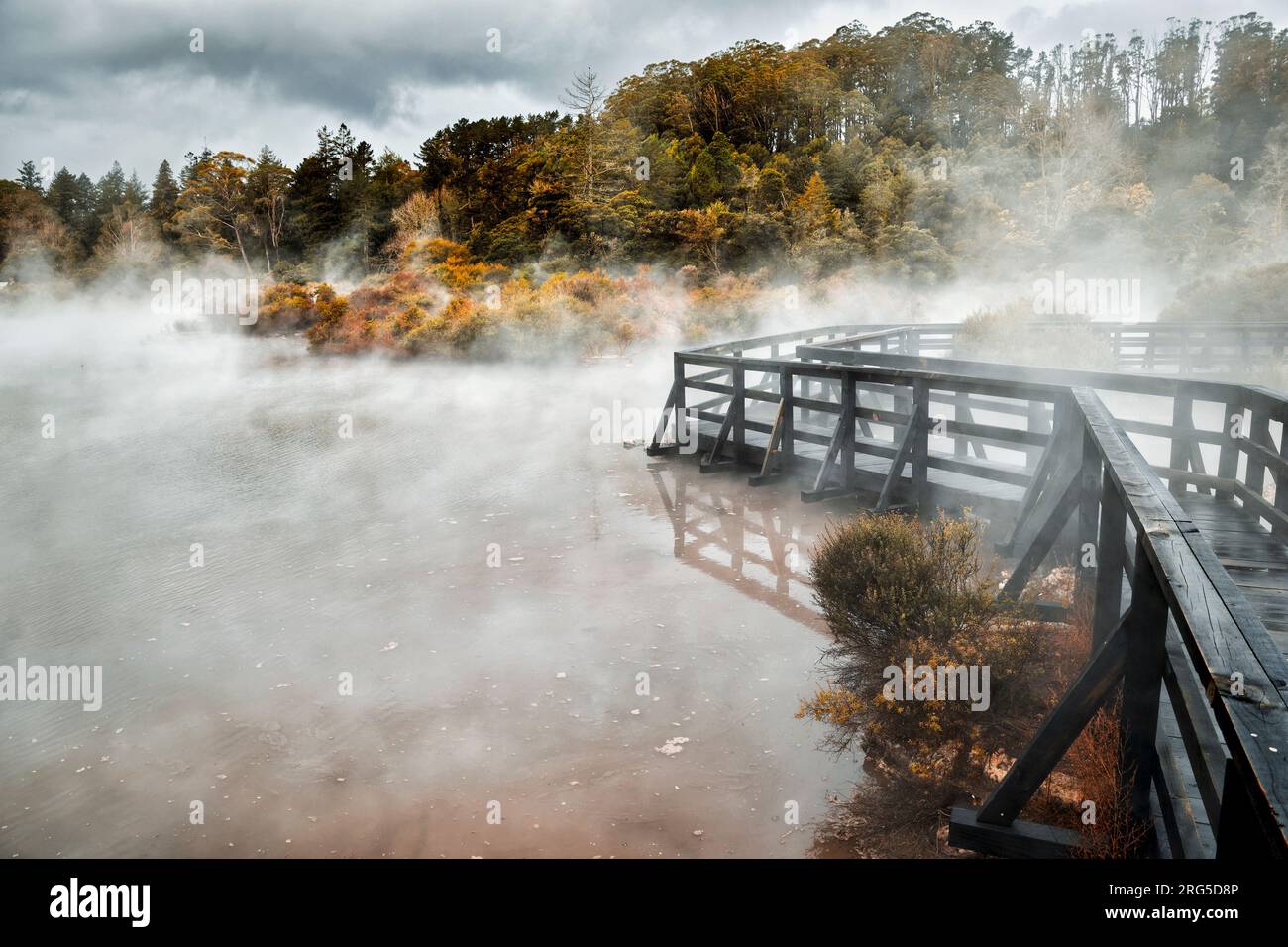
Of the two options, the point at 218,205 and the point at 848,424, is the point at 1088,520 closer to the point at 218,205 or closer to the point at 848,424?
the point at 848,424

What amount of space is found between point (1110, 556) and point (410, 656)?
4632 millimetres

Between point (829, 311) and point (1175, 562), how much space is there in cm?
3109

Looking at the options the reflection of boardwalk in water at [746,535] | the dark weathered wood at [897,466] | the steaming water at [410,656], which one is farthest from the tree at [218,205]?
the dark weathered wood at [897,466]

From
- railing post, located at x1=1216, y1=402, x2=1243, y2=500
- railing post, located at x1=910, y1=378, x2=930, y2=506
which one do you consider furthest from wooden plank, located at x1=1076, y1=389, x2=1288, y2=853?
railing post, located at x1=910, y1=378, x2=930, y2=506

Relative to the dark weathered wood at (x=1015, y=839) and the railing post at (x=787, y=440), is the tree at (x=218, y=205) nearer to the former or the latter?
the railing post at (x=787, y=440)

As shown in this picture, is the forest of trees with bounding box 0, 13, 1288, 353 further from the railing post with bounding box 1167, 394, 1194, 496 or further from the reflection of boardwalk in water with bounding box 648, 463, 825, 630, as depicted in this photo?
the railing post with bounding box 1167, 394, 1194, 496

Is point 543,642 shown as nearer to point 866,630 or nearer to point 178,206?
point 866,630

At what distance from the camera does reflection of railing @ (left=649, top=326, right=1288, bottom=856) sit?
1934 millimetres

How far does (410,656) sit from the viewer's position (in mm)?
6527

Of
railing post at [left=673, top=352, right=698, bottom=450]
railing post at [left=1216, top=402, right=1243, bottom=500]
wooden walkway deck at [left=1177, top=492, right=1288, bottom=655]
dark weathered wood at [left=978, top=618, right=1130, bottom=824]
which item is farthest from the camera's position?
railing post at [left=673, top=352, right=698, bottom=450]

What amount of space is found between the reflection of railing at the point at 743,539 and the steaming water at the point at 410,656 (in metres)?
0.04

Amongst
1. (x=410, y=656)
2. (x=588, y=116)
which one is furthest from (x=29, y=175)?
(x=410, y=656)

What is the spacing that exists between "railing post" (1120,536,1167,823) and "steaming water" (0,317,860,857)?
156 cm
